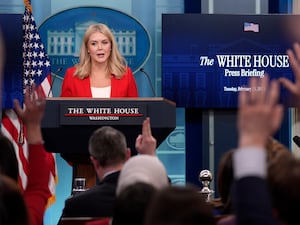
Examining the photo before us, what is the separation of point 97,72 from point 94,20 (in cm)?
240

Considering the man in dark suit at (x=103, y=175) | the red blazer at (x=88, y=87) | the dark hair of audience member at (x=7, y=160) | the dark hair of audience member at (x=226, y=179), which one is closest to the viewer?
the dark hair of audience member at (x=7, y=160)

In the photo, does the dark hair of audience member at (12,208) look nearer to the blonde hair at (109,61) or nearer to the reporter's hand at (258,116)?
the reporter's hand at (258,116)

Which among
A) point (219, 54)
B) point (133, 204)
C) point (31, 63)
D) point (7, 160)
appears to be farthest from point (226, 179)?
point (219, 54)

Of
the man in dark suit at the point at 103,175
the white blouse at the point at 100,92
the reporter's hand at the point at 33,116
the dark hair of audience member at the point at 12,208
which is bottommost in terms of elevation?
the man in dark suit at the point at 103,175

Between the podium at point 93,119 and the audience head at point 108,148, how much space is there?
1254 mm

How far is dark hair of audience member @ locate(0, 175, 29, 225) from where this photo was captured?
163 centimetres

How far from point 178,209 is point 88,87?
406 cm

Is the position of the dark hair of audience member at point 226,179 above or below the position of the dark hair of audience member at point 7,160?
below

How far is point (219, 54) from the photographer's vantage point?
7.61 m

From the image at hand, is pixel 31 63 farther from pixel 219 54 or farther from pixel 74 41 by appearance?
pixel 219 54

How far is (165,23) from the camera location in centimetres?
754

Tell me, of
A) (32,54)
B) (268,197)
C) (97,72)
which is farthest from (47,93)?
(268,197)

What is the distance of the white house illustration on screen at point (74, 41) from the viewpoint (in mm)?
7719

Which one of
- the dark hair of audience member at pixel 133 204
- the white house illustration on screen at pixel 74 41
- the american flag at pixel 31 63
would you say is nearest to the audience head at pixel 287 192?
the dark hair of audience member at pixel 133 204
